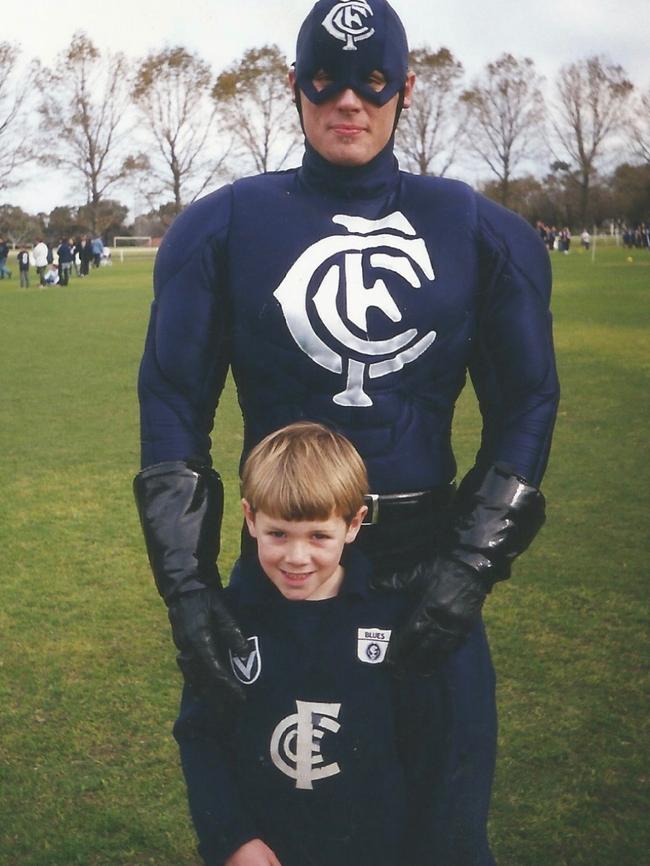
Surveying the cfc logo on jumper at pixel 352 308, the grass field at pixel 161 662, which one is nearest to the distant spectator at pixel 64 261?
the grass field at pixel 161 662

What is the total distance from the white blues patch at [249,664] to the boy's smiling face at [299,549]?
0.41 ft

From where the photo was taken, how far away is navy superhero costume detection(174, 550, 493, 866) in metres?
1.95

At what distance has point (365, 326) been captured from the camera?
82.1 inches

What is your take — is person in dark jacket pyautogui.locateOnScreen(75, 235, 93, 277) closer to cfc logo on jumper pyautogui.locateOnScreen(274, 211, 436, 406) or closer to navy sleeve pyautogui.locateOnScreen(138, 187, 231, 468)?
navy sleeve pyautogui.locateOnScreen(138, 187, 231, 468)

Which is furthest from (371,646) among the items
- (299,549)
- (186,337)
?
(186,337)

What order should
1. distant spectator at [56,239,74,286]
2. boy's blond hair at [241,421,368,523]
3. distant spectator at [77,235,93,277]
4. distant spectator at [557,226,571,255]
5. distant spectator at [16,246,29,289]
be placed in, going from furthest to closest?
distant spectator at [557,226,571,255] < distant spectator at [77,235,93,277] < distant spectator at [56,239,74,286] < distant spectator at [16,246,29,289] < boy's blond hair at [241,421,368,523]

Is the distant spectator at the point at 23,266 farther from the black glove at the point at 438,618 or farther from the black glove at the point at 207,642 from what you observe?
the black glove at the point at 438,618

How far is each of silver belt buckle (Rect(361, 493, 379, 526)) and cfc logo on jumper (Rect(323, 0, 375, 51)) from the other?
0.88 m

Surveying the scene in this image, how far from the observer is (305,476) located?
6.15 ft

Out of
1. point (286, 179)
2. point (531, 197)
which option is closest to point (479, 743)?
point (286, 179)

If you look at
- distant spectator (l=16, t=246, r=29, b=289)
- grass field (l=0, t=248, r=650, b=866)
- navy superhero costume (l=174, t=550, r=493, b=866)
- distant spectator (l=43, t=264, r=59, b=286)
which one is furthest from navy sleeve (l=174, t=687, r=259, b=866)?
distant spectator (l=43, t=264, r=59, b=286)

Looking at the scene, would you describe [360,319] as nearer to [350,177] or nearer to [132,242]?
[350,177]

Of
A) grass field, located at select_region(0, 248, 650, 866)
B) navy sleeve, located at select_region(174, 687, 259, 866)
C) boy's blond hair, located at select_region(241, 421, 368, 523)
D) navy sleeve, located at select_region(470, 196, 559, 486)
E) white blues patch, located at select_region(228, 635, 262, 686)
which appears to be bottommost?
grass field, located at select_region(0, 248, 650, 866)

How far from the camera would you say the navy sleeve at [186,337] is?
83.4 inches
